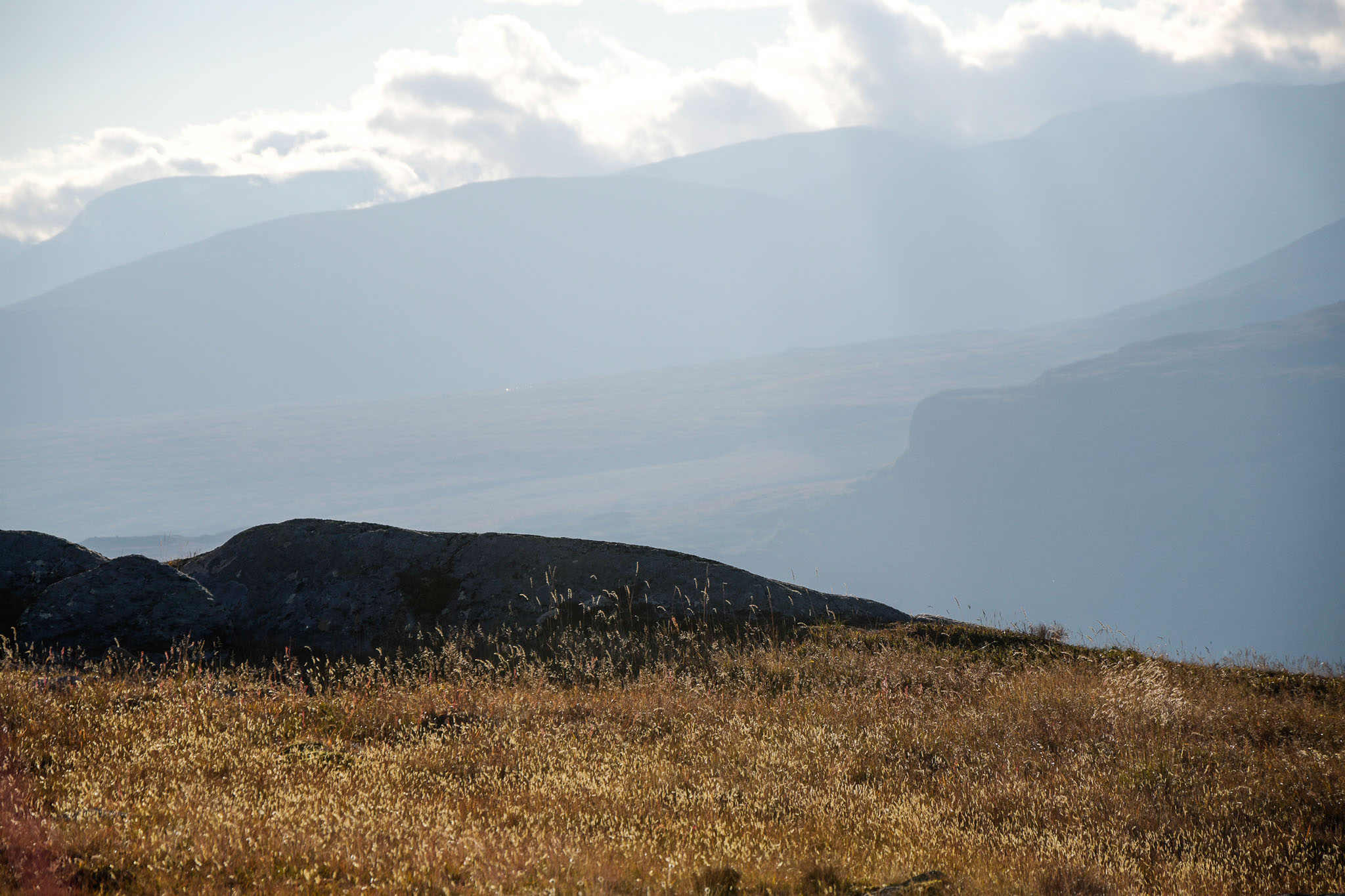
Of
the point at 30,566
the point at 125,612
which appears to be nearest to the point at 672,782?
the point at 125,612

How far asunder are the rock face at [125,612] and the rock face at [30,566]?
0.92 m

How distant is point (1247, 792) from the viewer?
6.74 m

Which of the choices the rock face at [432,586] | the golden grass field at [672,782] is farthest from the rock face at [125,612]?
the golden grass field at [672,782]

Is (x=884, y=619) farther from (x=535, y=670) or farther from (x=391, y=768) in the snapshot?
(x=391, y=768)

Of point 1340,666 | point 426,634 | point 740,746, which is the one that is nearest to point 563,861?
point 740,746

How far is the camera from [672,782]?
22.3 feet

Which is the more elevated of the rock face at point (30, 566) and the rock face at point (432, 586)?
the rock face at point (30, 566)

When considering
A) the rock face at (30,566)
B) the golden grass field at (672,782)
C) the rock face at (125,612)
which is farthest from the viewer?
the rock face at (30,566)

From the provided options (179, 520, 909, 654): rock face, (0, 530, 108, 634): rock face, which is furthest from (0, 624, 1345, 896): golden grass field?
(0, 530, 108, 634): rock face

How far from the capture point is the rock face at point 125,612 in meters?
12.2

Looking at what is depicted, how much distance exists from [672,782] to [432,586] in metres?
10.3

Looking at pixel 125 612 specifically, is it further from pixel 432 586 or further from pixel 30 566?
pixel 432 586

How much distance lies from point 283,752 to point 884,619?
39.5ft

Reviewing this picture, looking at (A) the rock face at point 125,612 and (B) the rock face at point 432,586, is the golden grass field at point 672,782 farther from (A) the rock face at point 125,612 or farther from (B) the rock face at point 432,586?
(B) the rock face at point 432,586
